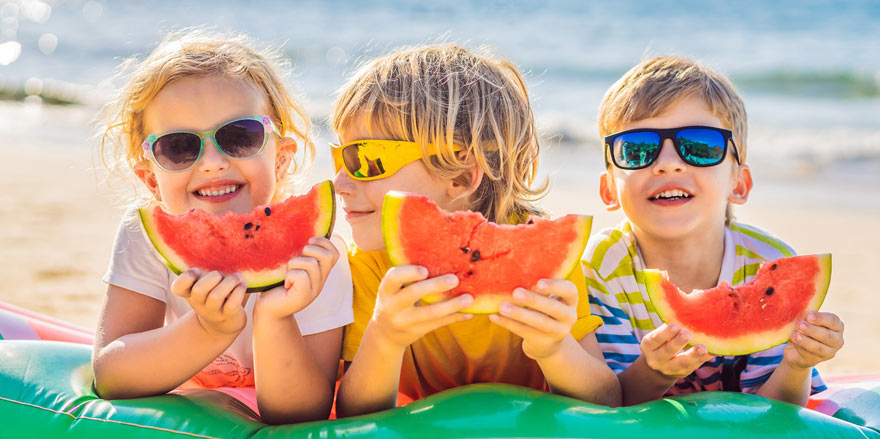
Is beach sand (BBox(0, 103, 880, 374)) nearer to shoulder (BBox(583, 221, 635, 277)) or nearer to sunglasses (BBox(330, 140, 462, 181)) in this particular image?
shoulder (BBox(583, 221, 635, 277))

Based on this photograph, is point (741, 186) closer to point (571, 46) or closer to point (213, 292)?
point (213, 292)

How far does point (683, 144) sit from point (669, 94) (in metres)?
0.24

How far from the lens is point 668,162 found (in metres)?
3.39

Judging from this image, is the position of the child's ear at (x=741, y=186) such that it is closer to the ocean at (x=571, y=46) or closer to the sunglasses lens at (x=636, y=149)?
the sunglasses lens at (x=636, y=149)

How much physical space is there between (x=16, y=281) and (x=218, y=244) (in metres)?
4.98

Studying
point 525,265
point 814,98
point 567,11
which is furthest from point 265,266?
point 567,11

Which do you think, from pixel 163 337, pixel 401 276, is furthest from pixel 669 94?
pixel 163 337

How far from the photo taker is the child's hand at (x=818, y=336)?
2777 mm

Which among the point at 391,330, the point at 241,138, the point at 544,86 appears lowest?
the point at 391,330

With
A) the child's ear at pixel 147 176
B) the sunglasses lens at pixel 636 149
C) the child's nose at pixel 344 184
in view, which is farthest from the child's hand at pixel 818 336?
the child's ear at pixel 147 176

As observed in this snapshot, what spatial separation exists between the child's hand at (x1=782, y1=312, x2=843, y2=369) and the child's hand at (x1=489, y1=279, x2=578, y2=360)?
2.82 ft

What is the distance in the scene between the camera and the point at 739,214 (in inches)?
382

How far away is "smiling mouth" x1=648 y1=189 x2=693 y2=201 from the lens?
3441 millimetres

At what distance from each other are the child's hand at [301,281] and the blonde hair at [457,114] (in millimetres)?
739
